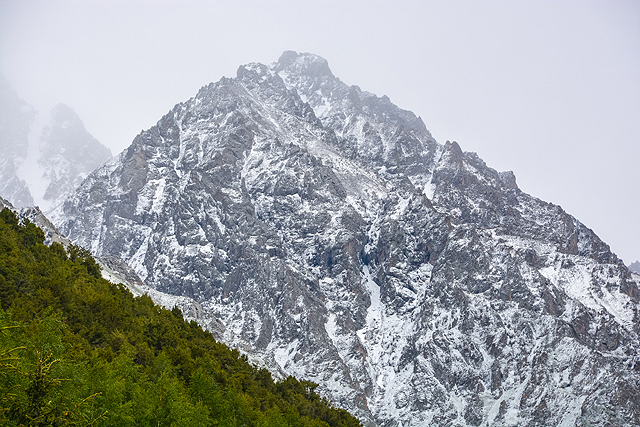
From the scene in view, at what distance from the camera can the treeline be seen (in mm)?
36344

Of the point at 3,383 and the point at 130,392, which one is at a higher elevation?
the point at 3,383

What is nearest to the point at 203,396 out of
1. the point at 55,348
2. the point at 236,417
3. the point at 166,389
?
the point at 236,417

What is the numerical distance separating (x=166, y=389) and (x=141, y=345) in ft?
101

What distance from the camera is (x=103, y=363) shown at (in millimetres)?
73000

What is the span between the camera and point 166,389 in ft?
213

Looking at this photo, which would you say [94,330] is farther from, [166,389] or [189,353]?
[166,389]

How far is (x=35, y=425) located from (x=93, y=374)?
32028 mm

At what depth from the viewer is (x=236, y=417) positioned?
84250 millimetres

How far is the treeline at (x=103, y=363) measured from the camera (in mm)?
36344

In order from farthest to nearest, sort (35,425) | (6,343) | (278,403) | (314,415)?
(314,415) → (278,403) → (6,343) → (35,425)

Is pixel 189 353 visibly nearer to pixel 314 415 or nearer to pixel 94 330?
pixel 94 330

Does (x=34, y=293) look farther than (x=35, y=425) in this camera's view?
Yes

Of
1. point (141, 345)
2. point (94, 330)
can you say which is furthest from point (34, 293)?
point (141, 345)

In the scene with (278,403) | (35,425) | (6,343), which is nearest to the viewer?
(35,425)
